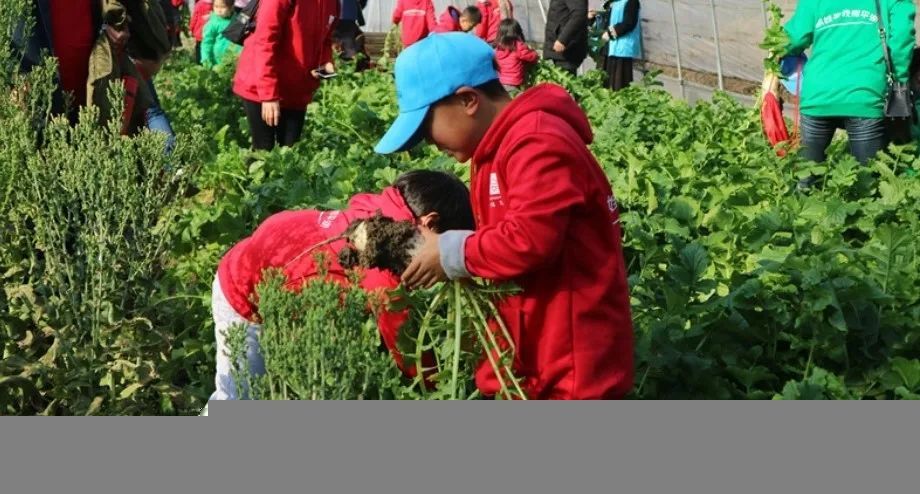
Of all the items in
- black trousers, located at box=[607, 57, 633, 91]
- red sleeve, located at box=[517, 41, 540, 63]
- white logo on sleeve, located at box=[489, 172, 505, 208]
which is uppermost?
white logo on sleeve, located at box=[489, 172, 505, 208]

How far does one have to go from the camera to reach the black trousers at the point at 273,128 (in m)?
7.79

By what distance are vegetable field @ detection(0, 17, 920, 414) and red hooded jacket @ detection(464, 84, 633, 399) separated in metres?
0.22

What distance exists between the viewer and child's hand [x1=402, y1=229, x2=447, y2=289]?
3070 millimetres

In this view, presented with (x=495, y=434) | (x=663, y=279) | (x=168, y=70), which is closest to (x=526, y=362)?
(x=495, y=434)

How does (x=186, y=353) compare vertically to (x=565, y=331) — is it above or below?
below

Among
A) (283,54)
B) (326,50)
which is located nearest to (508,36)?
(326,50)

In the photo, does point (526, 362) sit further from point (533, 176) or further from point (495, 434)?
point (495, 434)

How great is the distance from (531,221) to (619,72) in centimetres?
1222

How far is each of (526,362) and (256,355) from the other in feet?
3.31

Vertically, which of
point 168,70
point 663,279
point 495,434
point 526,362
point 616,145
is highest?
point 495,434

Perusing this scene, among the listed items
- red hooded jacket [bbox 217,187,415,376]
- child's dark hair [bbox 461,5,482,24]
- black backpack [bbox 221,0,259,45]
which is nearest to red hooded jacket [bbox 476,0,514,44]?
child's dark hair [bbox 461,5,482,24]

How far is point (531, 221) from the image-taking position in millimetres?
3039

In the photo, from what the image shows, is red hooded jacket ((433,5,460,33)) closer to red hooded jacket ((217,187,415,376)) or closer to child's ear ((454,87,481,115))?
red hooded jacket ((217,187,415,376))

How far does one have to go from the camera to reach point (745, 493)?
2475 mm
